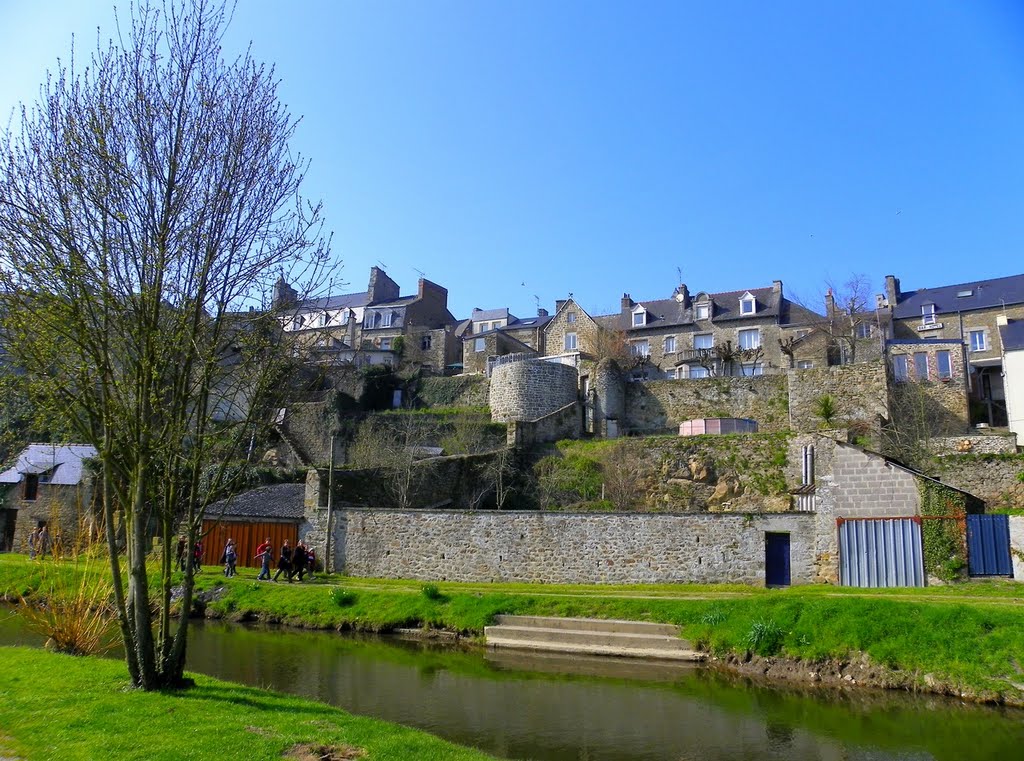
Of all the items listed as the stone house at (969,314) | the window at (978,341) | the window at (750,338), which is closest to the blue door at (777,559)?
the stone house at (969,314)

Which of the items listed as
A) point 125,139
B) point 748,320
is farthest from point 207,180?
point 748,320

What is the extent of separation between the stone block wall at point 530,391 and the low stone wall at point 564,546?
14129 mm

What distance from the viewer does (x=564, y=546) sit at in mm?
21016

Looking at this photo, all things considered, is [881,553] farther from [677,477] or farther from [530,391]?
[530,391]

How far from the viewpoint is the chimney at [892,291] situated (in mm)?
47969

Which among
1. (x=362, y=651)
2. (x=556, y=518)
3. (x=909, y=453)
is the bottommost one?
(x=362, y=651)

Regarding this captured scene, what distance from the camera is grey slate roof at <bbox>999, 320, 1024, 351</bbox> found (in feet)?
104

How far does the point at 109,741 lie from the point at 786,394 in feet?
109

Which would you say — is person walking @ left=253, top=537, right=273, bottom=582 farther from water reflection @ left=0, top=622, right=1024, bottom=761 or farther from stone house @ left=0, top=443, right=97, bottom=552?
stone house @ left=0, top=443, right=97, bottom=552

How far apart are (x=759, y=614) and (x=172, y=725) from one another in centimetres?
1168

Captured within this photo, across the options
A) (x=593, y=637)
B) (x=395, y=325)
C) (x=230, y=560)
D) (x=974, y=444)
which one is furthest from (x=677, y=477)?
(x=395, y=325)

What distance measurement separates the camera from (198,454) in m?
9.38

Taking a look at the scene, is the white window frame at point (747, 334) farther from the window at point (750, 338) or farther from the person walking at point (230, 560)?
the person walking at point (230, 560)

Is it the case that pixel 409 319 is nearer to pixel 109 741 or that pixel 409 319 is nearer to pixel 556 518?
pixel 556 518
